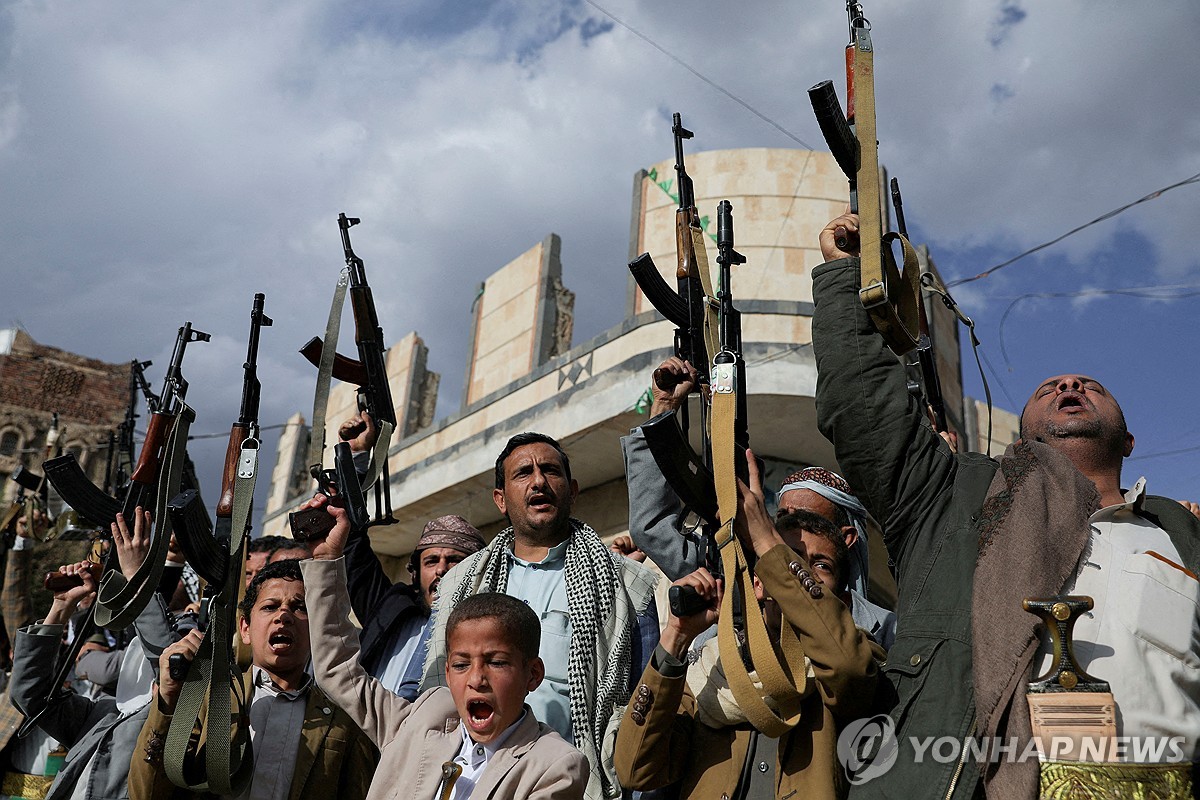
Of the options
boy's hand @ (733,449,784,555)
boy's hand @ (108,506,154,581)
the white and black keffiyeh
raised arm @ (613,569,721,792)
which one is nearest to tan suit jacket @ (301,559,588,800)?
raised arm @ (613,569,721,792)

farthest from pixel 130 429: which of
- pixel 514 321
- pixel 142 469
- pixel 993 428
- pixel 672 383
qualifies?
pixel 993 428

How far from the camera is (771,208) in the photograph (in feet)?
27.9

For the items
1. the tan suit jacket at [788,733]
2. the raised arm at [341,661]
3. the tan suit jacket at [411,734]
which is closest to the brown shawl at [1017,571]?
the tan suit jacket at [788,733]

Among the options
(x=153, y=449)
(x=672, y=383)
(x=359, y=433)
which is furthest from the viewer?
(x=153, y=449)

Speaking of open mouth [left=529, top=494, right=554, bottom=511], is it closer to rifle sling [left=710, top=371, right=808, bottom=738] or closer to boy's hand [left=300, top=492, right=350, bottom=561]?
boy's hand [left=300, top=492, right=350, bottom=561]

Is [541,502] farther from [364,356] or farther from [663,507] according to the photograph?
[364,356]

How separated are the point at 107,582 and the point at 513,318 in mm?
7835

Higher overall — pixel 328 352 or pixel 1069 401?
pixel 328 352

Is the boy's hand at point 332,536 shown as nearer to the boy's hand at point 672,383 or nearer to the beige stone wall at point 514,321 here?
the boy's hand at point 672,383

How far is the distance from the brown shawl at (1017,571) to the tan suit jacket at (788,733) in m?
0.28

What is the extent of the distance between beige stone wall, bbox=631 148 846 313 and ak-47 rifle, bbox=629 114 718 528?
3.82m

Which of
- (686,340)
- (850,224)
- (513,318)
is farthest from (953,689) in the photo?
(513,318)

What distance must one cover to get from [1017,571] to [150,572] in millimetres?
2885

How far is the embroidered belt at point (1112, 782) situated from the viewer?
1.81 m
